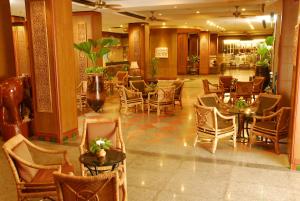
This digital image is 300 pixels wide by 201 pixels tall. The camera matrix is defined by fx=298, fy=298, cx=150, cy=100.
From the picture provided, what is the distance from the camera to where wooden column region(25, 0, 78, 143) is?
18.0 ft

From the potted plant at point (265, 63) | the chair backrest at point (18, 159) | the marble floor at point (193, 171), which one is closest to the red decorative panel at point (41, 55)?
the marble floor at point (193, 171)

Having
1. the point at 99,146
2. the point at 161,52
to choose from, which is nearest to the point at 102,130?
the point at 99,146

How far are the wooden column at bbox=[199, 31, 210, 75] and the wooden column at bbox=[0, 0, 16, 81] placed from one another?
14933 millimetres

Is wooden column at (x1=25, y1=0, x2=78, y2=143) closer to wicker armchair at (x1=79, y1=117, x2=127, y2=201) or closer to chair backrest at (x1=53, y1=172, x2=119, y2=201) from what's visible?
wicker armchair at (x1=79, y1=117, x2=127, y2=201)

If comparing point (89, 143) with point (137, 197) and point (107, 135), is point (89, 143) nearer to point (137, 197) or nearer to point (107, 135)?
point (107, 135)

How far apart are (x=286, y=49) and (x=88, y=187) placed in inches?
209

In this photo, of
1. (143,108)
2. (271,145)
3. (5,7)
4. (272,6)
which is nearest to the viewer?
(271,145)

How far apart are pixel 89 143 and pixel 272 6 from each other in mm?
6775

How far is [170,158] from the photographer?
4938 millimetres

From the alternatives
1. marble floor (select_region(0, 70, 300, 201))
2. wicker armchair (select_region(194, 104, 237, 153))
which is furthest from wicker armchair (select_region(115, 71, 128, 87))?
wicker armchair (select_region(194, 104, 237, 153))

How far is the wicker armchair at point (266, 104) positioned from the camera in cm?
571

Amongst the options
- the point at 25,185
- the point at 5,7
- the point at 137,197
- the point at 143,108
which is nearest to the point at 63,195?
the point at 25,185

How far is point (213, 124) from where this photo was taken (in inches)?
202

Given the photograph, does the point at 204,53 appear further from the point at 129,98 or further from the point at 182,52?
the point at 129,98
